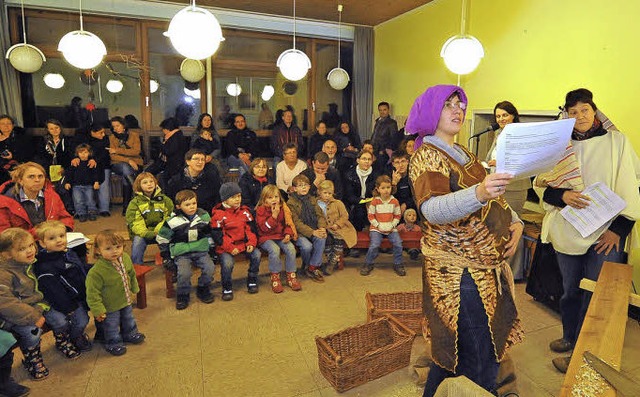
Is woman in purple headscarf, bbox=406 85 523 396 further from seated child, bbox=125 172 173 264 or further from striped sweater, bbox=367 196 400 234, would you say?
seated child, bbox=125 172 173 264

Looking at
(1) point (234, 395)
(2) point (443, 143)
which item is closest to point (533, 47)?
(2) point (443, 143)

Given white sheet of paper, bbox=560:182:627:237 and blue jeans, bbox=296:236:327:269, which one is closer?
white sheet of paper, bbox=560:182:627:237

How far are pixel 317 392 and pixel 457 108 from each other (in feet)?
5.26

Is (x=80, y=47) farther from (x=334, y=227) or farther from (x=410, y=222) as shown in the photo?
(x=410, y=222)

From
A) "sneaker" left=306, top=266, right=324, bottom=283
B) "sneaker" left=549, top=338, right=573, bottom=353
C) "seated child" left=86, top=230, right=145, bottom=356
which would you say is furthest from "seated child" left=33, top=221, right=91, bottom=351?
"sneaker" left=549, top=338, right=573, bottom=353

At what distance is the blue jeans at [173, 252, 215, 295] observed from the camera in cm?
324

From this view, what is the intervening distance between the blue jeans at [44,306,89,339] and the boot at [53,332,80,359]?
3 cm

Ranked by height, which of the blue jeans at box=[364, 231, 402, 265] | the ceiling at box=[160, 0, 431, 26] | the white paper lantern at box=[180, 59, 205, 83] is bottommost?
the blue jeans at box=[364, 231, 402, 265]

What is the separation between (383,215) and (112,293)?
239 cm

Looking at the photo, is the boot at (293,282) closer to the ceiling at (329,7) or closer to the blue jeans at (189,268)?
the blue jeans at (189,268)

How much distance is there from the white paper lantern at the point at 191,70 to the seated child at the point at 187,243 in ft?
12.3

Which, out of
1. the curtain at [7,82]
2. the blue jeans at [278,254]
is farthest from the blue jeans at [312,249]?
the curtain at [7,82]

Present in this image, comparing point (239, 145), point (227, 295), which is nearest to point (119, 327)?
point (227, 295)

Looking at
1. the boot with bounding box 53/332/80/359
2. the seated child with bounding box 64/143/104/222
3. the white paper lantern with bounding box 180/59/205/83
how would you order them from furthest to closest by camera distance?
1. the white paper lantern with bounding box 180/59/205/83
2. the seated child with bounding box 64/143/104/222
3. the boot with bounding box 53/332/80/359
